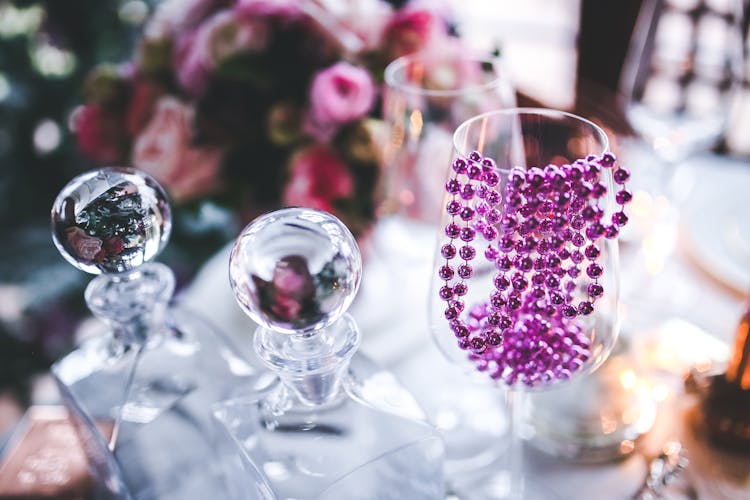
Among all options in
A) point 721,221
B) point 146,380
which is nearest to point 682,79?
point 721,221

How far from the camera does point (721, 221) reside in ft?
2.69

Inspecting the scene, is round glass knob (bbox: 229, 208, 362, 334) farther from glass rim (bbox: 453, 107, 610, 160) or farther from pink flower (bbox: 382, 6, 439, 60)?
pink flower (bbox: 382, 6, 439, 60)

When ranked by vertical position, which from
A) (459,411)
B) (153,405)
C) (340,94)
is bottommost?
(459,411)

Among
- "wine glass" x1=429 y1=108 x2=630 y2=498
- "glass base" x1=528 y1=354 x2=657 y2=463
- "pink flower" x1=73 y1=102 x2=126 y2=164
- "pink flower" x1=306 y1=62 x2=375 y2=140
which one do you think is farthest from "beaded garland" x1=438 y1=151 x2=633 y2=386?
"pink flower" x1=73 y1=102 x2=126 y2=164

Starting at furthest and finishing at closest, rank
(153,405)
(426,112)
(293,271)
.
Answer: (426,112) < (153,405) < (293,271)

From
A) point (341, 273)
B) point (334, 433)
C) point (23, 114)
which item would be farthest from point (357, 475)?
point (23, 114)

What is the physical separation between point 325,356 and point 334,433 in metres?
0.06

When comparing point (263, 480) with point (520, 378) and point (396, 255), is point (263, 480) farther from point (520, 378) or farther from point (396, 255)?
point (396, 255)

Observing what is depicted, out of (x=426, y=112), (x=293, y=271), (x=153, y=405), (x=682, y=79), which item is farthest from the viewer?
(x=682, y=79)

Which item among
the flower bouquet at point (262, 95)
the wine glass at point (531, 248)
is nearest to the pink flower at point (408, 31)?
the flower bouquet at point (262, 95)

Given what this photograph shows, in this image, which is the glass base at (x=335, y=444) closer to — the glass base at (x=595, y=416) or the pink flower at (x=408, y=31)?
the glass base at (x=595, y=416)

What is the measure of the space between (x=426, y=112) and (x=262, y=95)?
7.5 inches

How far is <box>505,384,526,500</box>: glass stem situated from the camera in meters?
0.55

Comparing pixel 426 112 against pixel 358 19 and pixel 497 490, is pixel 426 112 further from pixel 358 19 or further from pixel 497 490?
pixel 497 490
